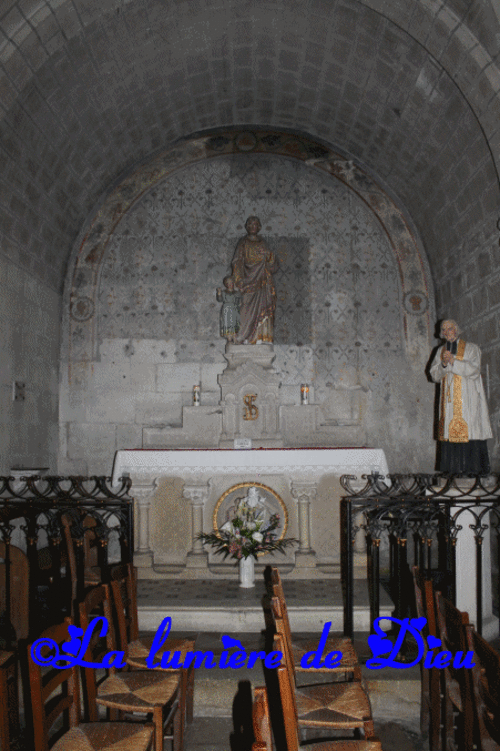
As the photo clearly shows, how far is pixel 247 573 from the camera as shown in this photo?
659cm

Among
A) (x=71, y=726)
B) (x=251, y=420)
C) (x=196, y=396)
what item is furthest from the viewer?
(x=196, y=396)

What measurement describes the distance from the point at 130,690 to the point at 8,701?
0.77 m

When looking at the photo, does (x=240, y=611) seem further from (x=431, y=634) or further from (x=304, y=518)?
(x=431, y=634)

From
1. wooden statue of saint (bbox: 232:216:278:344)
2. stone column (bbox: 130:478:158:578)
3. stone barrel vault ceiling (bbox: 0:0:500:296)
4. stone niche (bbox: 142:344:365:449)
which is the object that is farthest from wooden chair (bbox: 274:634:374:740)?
wooden statue of saint (bbox: 232:216:278:344)

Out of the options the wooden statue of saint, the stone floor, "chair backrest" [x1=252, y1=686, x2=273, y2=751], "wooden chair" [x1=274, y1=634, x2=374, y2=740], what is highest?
the wooden statue of saint

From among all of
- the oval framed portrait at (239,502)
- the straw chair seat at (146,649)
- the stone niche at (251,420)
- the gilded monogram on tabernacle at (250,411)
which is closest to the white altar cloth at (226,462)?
the oval framed portrait at (239,502)

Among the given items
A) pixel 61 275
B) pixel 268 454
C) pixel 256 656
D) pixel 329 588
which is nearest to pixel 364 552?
pixel 329 588

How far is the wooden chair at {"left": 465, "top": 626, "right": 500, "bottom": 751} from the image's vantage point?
8.41 ft

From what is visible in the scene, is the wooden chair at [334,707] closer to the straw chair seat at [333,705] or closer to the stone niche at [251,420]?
the straw chair seat at [333,705]

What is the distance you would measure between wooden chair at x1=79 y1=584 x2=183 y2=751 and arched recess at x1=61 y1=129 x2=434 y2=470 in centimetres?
650

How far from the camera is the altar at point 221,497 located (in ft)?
23.8

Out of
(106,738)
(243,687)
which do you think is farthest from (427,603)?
(106,738)

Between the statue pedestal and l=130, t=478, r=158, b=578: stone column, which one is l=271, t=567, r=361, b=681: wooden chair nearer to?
l=130, t=478, r=158, b=578: stone column

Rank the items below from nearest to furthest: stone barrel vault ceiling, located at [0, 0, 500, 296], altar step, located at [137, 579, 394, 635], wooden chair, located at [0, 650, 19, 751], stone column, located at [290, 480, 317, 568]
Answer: wooden chair, located at [0, 650, 19, 751] < altar step, located at [137, 579, 394, 635] < stone barrel vault ceiling, located at [0, 0, 500, 296] < stone column, located at [290, 480, 317, 568]
